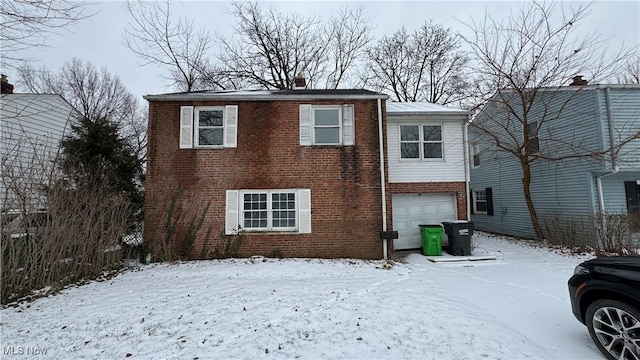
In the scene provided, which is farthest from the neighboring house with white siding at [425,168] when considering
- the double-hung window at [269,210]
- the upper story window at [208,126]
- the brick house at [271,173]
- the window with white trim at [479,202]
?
the window with white trim at [479,202]

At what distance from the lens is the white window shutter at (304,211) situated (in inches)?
359

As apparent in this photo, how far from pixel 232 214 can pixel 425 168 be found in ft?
22.3

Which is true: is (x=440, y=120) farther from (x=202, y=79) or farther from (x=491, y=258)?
(x=202, y=79)

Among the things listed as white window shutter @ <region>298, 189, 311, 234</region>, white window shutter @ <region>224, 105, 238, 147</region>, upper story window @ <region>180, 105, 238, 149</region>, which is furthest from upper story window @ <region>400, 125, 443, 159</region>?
upper story window @ <region>180, 105, 238, 149</region>

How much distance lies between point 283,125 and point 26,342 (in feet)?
23.8

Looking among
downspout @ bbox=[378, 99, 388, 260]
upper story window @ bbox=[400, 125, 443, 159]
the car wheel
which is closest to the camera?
the car wheel

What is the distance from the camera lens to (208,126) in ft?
31.0

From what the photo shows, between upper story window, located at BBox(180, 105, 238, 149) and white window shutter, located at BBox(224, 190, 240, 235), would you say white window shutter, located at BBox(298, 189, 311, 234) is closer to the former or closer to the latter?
white window shutter, located at BBox(224, 190, 240, 235)

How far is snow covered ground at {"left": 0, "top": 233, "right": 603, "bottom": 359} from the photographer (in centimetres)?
362

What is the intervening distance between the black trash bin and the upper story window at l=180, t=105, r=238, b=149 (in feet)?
24.9

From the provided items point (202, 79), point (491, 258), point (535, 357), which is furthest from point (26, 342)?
point (202, 79)

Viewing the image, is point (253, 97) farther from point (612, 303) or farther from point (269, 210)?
point (612, 303)

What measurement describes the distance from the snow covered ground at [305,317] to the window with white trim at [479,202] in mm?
9337

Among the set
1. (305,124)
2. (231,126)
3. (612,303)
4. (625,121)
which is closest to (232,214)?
(231,126)
